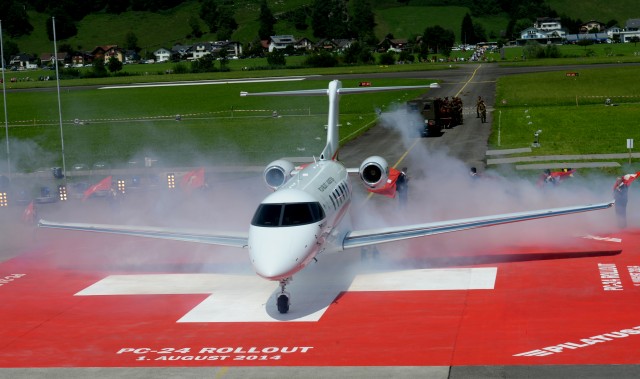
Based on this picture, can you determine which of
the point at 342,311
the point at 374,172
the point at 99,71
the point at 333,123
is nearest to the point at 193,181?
the point at 333,123

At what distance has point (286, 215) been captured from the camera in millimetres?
28000

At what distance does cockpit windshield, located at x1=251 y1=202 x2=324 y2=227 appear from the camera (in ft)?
91.4

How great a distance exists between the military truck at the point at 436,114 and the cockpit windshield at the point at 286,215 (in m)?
48.1

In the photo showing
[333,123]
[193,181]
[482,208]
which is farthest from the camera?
[193,181]

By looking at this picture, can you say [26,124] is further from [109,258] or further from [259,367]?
[259,367]

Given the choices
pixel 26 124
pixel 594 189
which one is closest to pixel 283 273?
pixel 594 189

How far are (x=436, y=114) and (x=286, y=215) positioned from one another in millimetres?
49268

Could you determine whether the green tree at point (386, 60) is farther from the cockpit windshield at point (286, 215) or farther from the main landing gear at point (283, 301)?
the main landing gear at point (283, 301)

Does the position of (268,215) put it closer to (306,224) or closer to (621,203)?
(306,224)

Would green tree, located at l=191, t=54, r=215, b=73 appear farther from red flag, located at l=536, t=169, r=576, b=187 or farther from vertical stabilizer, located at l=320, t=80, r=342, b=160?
vertical stabilizer, located at l=320, t=80, r=342, b=160

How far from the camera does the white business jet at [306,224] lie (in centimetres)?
2698

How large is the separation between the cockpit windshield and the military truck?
48.1m

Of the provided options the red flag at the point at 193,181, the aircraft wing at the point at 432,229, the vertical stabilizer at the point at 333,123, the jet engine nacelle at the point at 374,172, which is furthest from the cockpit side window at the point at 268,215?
the red flag at the point at 193,181

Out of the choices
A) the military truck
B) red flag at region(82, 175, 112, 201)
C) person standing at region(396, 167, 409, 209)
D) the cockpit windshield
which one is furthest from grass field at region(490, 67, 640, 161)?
the cockpit windshield
